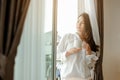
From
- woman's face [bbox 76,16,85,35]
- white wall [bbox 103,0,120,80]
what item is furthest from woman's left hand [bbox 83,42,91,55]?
white wall [bbox 103,0,120,80]

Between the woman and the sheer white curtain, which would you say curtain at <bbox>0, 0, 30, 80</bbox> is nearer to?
the sheer white curtain

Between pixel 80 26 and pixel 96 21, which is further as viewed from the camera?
pixel 96 21

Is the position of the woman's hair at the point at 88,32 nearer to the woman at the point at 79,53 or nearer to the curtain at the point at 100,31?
the woman at the point at 79,53

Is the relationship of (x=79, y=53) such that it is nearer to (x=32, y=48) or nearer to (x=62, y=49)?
(x=62, y=49)

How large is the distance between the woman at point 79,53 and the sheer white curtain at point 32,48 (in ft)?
1.34

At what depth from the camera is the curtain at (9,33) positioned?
2029 mm

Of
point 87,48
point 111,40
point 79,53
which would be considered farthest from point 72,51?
point 111,40

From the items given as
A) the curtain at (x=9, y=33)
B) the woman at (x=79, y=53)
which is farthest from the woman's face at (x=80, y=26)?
the curtain at (x=9, y=33)

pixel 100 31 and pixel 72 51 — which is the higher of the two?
pixel 100 31

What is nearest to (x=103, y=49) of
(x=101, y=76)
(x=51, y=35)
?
(x=101, y=76)

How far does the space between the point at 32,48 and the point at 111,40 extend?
4.97 feet

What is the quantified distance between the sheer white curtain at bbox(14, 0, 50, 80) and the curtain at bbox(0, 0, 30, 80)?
6.0 inches

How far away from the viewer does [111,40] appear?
134 inches

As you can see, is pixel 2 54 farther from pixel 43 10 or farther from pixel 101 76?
pixel 101 76
